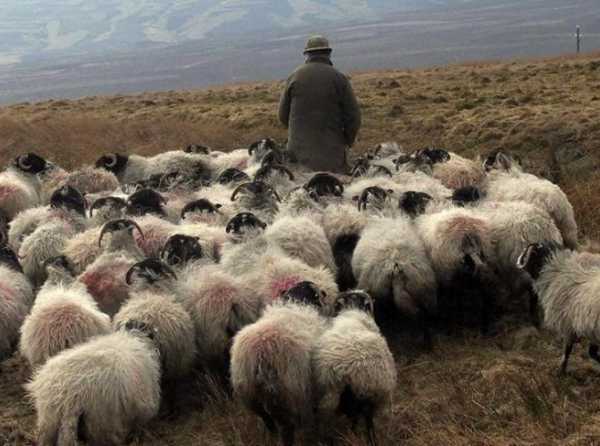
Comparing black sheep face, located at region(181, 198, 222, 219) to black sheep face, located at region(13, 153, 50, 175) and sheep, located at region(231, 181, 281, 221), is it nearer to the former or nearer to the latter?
sheep, located at region(231, 181, 281, 221)

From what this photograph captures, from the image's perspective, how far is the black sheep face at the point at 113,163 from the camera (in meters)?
12.4

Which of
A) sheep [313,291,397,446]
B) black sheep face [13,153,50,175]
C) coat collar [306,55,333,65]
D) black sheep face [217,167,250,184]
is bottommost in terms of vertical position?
sheep [313,291,397,446]

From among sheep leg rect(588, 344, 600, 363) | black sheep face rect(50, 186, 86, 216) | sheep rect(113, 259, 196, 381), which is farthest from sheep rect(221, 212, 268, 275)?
sheep leg rect(588, 344, 600, 363)

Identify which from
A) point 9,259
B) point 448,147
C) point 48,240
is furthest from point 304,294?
point 448,147

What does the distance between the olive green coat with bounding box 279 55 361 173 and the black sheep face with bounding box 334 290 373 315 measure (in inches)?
228

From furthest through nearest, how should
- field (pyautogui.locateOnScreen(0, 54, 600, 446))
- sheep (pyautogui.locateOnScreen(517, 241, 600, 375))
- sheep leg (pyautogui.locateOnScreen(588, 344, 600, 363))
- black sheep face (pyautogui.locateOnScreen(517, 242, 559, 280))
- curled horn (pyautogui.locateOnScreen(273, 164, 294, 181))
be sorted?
curled horn (pyautogui.locateOnScreen(273, 164, 294, 181)) < black sheep face (pyautogui.locateOnScreen(517, 242, 559, 280)) < sheep leg (pyautogui.locateOnScreen(588, 344, 600, 363)) < sheep (pyautogui.locateOnScreen(517, 241, 600, 375)) < field (pyautogui.locateOnScreen(0, 54, 600, 446))

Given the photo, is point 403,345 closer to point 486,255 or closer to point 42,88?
point 486,255

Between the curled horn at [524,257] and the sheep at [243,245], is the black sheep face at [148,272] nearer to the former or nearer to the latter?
the sheep at [243,245]

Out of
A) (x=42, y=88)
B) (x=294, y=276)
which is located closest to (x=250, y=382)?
(x=294, y=276)

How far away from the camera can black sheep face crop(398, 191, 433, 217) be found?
27.7 feet

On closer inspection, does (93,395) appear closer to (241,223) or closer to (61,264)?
(61,264)

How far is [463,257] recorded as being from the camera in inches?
281

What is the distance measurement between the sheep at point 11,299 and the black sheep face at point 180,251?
1.51m

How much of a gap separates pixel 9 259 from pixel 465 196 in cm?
540
